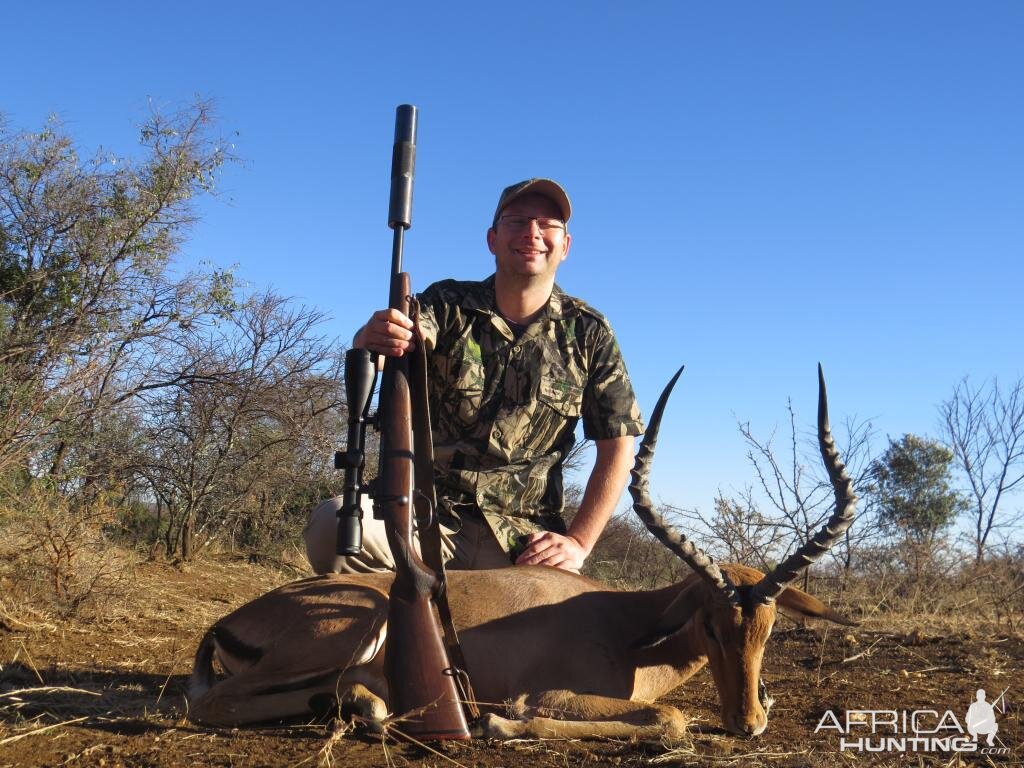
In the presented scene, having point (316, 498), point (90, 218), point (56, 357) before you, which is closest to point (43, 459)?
point (56, 357)

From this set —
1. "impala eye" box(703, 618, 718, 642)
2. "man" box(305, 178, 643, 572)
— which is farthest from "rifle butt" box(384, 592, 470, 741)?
"man" box(305, 178, 643, 572)

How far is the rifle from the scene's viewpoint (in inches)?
142

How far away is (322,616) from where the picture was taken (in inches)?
164

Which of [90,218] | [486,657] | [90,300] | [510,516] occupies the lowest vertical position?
[486,657]

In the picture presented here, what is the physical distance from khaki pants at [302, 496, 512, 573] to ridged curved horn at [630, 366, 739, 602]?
4.05 ft

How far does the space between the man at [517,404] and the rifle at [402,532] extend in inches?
35.5

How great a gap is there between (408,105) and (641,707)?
324 centimetres

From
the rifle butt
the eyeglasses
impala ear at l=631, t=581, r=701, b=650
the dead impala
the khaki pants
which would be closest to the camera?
the rifle butt

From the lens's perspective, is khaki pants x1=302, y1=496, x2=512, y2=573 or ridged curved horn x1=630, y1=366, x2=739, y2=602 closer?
ridged curved horn x1=630, y1=366, x2=739, y2=602

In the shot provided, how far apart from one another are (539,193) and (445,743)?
3290 millimetres

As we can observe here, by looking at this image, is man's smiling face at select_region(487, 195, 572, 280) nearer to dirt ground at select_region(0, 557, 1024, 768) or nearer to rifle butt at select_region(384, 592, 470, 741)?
rifle butt at select_region(384, 592, 470, 741)

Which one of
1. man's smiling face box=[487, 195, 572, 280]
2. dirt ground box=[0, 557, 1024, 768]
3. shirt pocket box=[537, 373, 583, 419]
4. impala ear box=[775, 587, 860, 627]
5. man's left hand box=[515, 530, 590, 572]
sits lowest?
dirt ground box=[0, 557, 1024, 768]

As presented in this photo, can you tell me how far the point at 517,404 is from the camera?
5402 mm

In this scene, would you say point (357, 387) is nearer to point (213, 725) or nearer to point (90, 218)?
point (213, 725)
